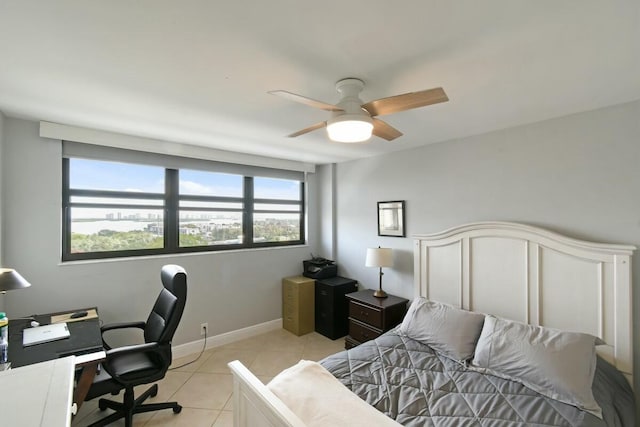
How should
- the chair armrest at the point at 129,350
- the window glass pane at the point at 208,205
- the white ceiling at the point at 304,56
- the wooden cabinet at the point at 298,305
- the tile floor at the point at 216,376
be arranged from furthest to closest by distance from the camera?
the wooden cabinet at the point at 298,305
the window glass pane at the point at 208,205
the tile floor at the point at 216,376
the chair armrest at the point at 129,350
the white ceiling at the point at 304,56

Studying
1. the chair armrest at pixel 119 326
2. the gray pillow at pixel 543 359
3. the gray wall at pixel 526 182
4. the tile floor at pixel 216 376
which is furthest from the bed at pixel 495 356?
the chair armrest at pixel 119 326

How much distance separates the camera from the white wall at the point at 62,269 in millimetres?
2379

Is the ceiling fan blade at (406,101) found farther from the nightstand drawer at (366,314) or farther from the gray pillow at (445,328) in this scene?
the nightstand drawer at (366,314)

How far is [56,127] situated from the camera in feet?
8.13

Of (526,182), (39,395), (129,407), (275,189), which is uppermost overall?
(275,189)

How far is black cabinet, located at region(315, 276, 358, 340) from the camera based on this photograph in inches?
142

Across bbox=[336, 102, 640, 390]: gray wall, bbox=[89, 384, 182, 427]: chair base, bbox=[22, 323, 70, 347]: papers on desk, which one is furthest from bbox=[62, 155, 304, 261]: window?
bbox=[336, 102, 640, 390]: gray wall

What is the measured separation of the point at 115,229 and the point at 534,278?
12.9 feet

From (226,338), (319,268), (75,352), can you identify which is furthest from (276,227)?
(75,352)

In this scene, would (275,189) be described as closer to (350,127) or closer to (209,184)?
(209,184)

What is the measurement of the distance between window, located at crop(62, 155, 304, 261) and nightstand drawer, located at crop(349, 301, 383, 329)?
1482 mm

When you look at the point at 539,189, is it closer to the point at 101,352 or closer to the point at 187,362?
the point at 101,352

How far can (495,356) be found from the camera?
1.92m

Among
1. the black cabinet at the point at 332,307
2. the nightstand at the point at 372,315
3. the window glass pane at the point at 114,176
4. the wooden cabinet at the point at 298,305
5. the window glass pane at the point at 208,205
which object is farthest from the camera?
the wooden cabinet at the point at 298,305
